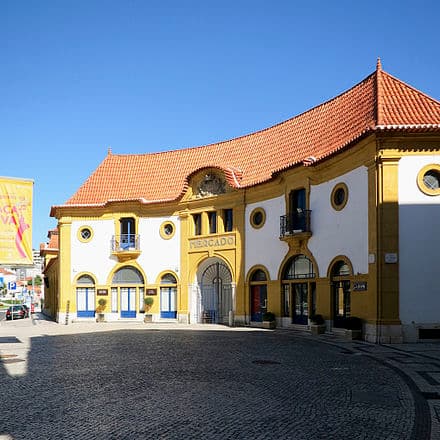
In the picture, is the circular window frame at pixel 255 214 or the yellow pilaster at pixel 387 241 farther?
the circular window frame at pixel 255 214

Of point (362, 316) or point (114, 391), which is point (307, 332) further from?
point (114, 391)

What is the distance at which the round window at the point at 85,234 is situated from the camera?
128ft

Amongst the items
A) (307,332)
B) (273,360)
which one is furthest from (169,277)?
(273,360)

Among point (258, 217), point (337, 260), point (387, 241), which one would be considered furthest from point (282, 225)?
point (387, 241)

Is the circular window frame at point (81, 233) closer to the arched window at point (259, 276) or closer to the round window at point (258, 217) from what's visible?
the round window at point (258, 217)

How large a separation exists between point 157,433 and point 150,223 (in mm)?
29803

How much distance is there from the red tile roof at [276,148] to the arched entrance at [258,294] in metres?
5.26

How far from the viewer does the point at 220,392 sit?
1174 cm

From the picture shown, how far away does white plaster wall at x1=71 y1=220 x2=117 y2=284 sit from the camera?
3831 centimetres

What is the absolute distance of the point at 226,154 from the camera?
124ft

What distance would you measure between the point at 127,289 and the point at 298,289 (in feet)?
44.7

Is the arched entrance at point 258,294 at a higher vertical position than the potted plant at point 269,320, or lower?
higher

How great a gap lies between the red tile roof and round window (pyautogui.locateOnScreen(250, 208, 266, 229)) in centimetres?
165

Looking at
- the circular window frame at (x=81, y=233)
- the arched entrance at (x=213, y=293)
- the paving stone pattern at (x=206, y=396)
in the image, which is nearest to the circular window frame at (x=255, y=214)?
the arched entrance at (x=213, y=293)
